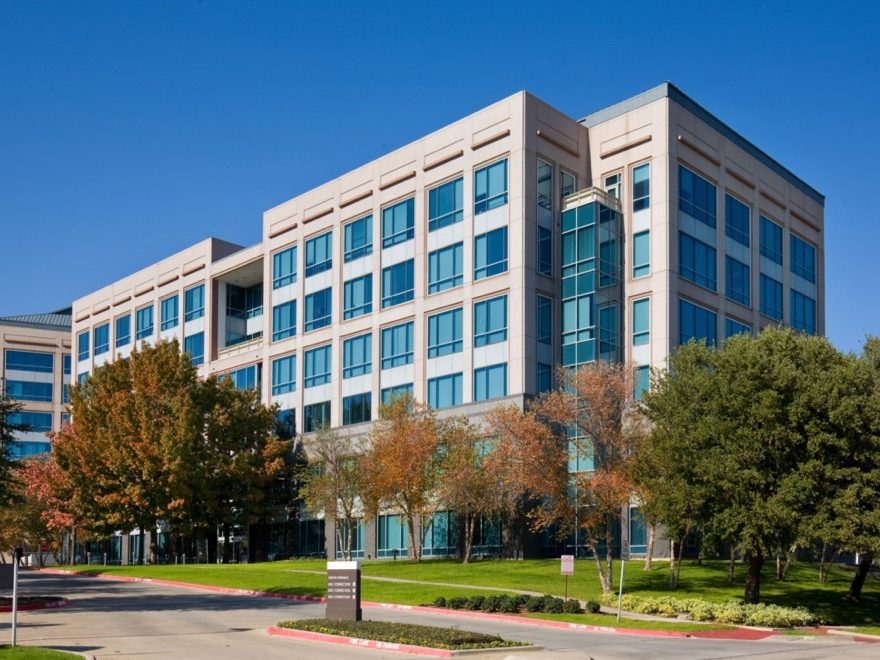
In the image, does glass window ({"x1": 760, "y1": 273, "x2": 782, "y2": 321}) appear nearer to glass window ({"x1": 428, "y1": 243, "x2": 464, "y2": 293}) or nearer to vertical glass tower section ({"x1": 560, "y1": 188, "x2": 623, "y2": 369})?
vertical glass tower section ({"x1": 560, "y1": 188, "x2": 623, "y2": 369})

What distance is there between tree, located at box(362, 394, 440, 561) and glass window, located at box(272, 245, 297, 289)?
730 inches

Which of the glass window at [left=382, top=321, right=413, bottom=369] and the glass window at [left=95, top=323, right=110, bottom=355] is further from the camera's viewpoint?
the glass window at [left=95, top=323, right=110, bottom=355]

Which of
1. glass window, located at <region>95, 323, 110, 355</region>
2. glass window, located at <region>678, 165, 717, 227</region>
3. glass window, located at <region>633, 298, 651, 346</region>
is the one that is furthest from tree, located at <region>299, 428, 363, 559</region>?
glass window, located at <region>95, 323, 110, 355</region>

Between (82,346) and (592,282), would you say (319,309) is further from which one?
(82,346)

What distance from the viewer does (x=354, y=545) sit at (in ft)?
211

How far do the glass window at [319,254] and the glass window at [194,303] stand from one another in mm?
12525

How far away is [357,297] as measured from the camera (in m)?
66.4

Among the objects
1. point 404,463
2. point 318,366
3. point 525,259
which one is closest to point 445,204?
point 525,259

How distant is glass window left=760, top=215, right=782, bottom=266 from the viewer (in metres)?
64.9

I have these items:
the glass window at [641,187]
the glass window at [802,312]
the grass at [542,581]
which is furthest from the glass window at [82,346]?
the glass window at [802,312]

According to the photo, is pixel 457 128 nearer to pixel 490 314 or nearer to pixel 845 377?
pixel 490 314

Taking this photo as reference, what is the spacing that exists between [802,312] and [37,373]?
236ft

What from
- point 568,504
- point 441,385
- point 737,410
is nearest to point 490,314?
point 441,385

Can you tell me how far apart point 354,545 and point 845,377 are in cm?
3549
